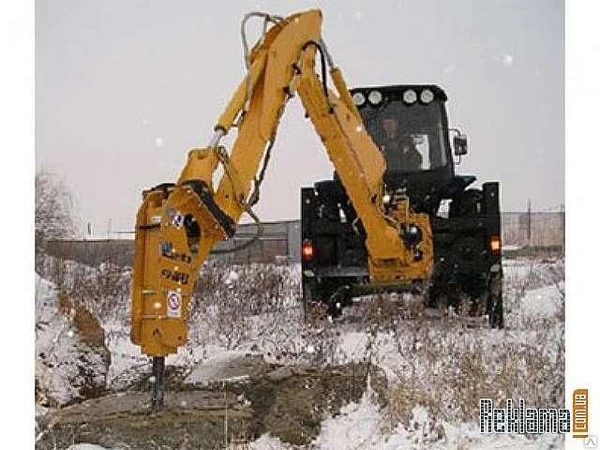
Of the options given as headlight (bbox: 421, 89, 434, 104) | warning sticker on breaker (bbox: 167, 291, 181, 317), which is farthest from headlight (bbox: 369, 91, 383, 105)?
warning sticker on breaker (bbox: 167, 291, 181, 317)

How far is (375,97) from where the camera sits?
3217 millimetres

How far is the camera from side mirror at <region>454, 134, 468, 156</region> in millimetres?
3197

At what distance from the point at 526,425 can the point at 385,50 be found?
102cm

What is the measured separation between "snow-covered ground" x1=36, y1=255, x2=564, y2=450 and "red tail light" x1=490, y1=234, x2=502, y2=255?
0.04 metres

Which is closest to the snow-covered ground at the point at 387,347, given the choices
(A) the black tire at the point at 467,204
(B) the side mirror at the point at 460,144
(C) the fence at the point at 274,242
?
(C) the fence at the point at 274,242

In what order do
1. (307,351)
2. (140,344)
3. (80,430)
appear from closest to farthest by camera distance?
(140,344)
(80,430)
(307,351)

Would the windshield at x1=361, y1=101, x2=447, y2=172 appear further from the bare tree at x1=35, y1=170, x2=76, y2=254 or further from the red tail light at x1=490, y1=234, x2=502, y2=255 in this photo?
the bare tree at x1=35, y1=170, x2=76, y2=254

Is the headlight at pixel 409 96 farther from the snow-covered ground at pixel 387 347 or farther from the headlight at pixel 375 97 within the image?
the snow-covered ground at pixel 387 347

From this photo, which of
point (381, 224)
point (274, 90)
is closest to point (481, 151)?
point (381, 224)

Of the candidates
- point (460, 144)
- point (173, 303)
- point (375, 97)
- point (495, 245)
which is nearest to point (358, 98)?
point (375, 97)

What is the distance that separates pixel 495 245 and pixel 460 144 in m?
0.29

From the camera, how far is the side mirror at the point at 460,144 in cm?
320

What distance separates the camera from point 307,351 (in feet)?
10.6
